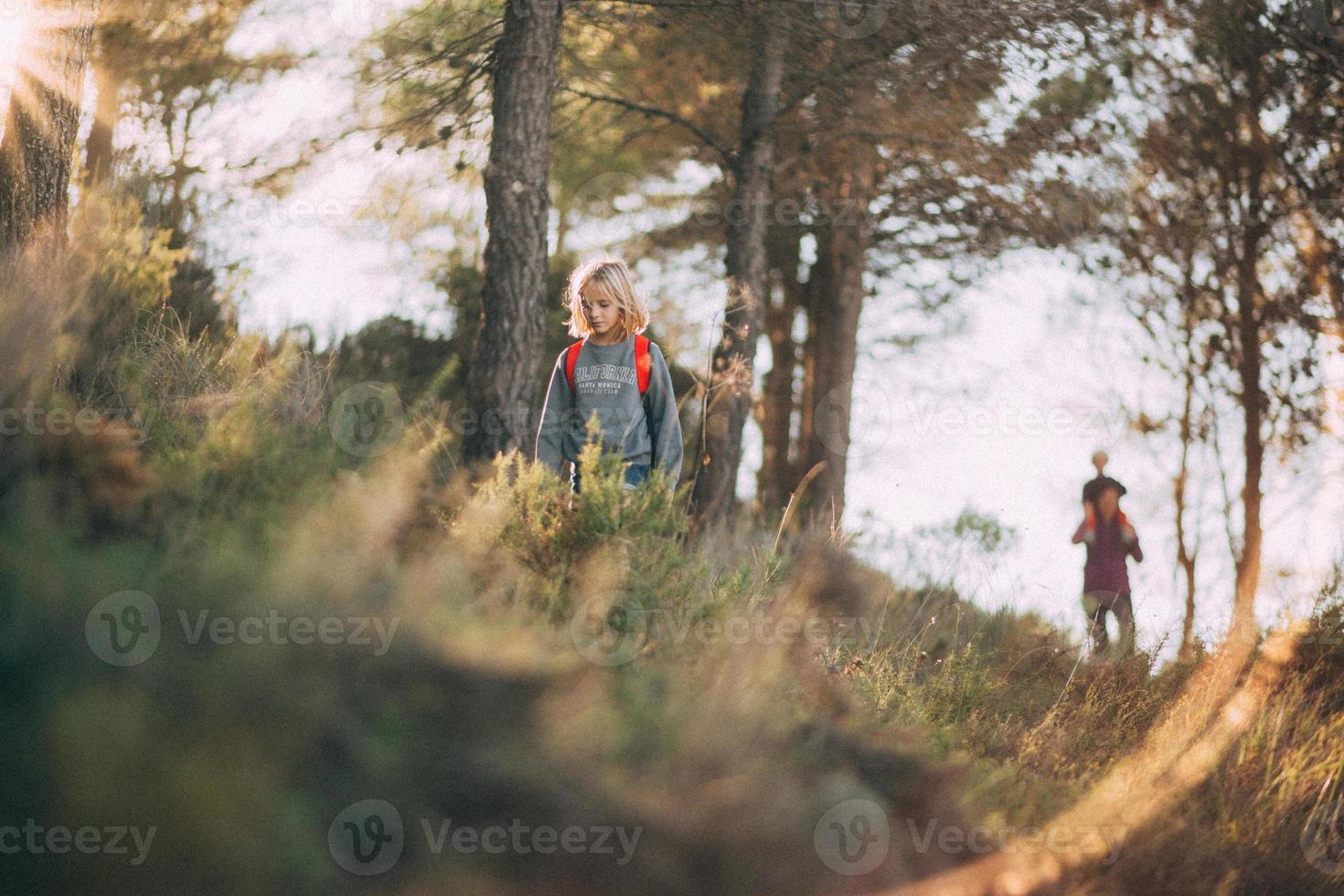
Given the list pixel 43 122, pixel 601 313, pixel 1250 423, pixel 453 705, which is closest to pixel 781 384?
pixel 1250 423

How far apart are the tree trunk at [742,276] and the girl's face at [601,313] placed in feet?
14.3

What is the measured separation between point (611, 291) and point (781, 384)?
32.0ft

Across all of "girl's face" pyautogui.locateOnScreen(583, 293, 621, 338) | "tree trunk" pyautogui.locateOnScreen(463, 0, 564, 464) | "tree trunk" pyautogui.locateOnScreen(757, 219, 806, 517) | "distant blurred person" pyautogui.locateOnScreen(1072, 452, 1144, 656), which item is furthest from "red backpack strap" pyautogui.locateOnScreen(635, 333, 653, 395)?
"tree trunk" pyautogui.locateOnScreen(757, 219, 806, 517)

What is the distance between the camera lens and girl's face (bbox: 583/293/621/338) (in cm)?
561

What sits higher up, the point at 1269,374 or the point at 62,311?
the point at 1269,374

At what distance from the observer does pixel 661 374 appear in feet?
18.8

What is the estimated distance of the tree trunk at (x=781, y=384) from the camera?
1467cm

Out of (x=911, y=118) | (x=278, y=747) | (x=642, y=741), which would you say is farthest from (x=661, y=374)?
(x=911, y=118)

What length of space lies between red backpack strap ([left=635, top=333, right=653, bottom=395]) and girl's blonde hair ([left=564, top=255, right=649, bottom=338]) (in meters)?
0.10

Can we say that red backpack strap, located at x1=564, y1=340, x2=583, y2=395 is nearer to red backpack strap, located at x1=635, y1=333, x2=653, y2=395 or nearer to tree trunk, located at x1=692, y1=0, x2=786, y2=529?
red backpack strap, located at x1=635, y1=333, x2=653, y2=395

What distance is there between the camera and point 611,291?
559cm

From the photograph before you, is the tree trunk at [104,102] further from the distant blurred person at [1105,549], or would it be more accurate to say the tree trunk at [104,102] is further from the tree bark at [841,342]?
the distant blurred person at [1105,549]

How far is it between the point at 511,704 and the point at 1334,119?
1059cm

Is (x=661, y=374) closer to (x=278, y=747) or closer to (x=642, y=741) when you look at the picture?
(x=642, y=741)
